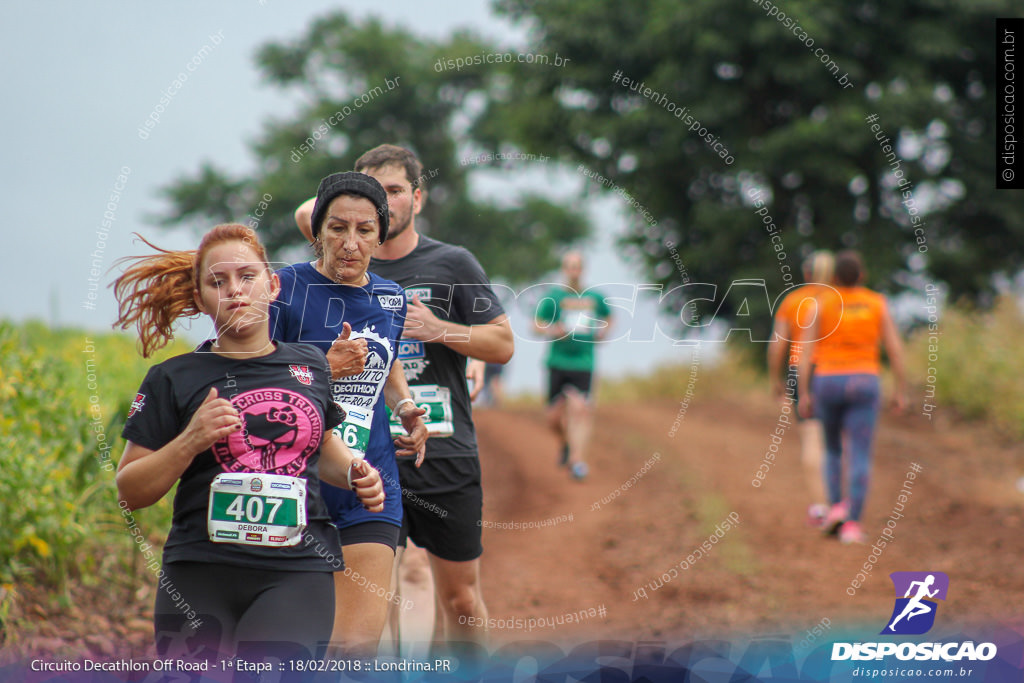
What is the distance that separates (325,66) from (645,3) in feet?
57.7

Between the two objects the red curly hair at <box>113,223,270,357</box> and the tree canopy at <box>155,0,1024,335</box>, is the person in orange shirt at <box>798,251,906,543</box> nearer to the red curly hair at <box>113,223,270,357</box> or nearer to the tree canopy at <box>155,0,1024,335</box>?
the red curly hair at <box>113,223,270,357</box>

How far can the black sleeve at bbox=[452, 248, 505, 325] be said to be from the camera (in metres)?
3.91

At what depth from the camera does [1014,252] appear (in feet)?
56.7

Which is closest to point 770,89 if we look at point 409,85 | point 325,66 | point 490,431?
point 490,431

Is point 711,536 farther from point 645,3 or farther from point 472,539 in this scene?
point 645,3

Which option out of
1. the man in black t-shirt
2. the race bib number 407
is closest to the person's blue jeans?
the man in black t-shirt

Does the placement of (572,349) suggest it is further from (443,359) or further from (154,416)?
(154,416)

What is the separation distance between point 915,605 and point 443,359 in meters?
2.57

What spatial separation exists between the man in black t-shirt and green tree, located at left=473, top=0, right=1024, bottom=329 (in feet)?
41.1

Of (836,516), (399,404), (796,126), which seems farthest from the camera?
(796,126)

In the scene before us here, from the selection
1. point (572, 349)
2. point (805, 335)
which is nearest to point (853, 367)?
point (805, 335)

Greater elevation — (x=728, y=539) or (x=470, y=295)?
(x=470, y=295)

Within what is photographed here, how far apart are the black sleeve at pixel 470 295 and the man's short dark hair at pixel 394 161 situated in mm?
347

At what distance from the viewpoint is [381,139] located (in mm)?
29281
